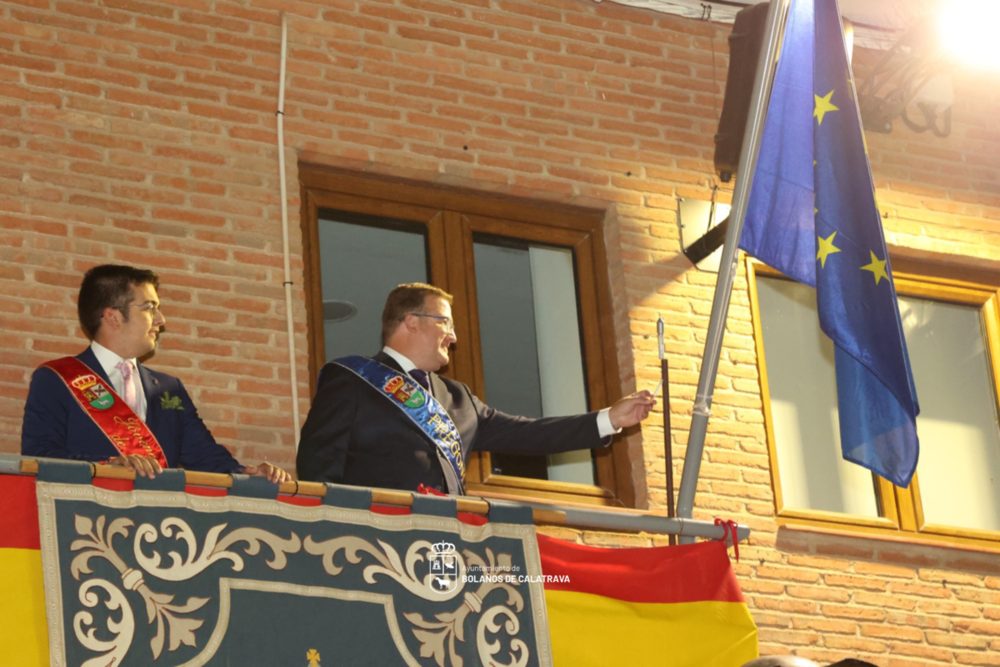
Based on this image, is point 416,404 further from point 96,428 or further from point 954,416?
point 954,416

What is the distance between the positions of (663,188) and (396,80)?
4.13 ft

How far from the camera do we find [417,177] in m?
6.48

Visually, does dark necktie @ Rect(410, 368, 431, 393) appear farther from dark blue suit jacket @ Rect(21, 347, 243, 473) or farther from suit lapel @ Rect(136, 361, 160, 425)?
suit lapel @ Rect(136, 361, 160, 425)

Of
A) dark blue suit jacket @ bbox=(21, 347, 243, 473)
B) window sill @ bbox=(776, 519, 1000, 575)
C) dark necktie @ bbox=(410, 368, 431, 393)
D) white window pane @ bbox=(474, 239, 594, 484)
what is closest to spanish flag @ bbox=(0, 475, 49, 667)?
dark blue suit jacket @ bbox=(21, 347, 243, 473)

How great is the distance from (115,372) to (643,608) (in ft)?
5.89

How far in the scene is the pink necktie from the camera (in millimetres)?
4846

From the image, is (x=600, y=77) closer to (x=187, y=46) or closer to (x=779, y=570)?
(x=187, y=46)

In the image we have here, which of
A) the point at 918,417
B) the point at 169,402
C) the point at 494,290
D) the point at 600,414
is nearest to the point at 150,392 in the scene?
the point at 169,402

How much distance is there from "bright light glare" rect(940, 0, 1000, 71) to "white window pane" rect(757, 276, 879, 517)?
4.18ft

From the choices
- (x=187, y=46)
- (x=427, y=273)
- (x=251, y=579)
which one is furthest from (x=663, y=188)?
(x=251, y=579)

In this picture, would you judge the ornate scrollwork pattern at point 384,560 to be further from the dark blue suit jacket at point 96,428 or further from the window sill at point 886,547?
the window sill at point 886,547

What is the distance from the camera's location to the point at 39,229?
18.5ft

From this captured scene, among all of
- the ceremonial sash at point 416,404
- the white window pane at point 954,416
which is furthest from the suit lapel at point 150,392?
the white window pane at point 954,416

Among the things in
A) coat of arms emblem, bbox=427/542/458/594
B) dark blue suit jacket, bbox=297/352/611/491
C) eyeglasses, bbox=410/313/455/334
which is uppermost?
eyeglasses, bbox=410/313/455/334
